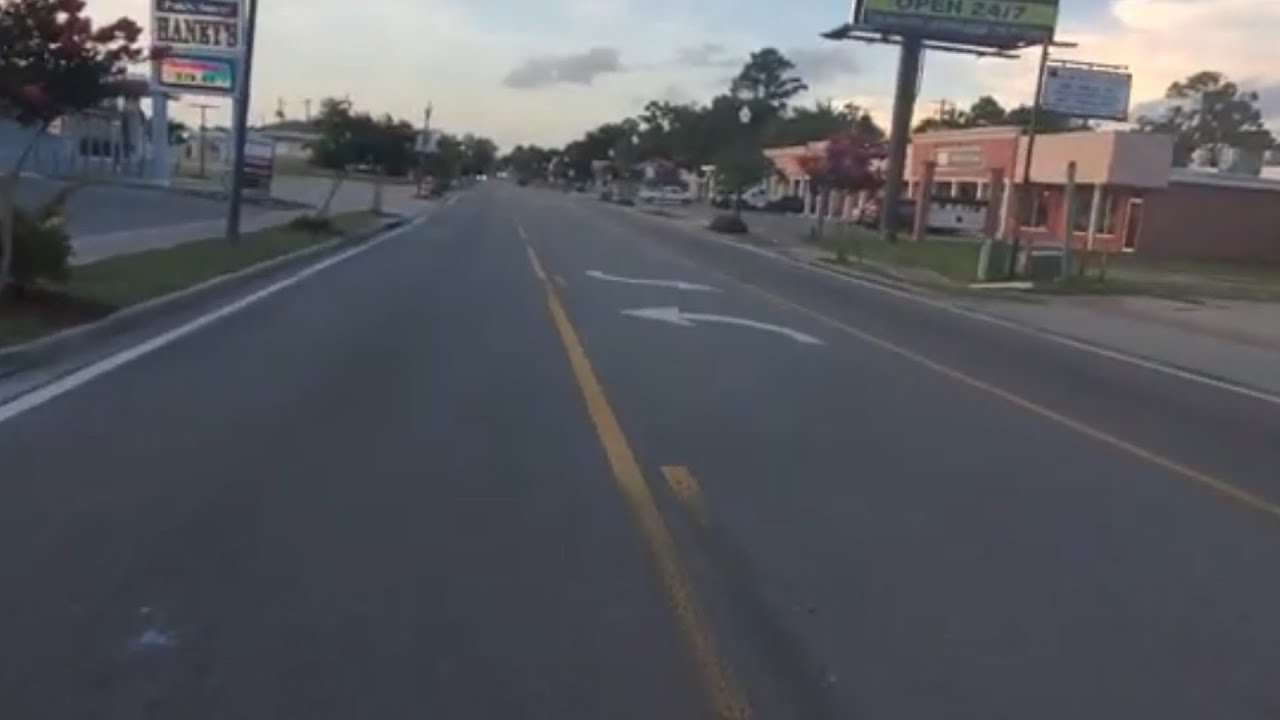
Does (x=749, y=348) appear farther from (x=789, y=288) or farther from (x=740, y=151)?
(x=740, y=151)

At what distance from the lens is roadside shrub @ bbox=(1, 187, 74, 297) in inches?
656

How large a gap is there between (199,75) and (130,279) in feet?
107

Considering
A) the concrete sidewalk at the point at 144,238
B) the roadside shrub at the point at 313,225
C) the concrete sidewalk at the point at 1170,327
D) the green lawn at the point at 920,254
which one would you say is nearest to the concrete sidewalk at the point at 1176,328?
the concrete sidewalk at the point at 1170,327

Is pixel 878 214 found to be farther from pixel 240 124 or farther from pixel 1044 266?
pixel 240 124

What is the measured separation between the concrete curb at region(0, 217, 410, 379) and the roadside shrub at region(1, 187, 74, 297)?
73cm

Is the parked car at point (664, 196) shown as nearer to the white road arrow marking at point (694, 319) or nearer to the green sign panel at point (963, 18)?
the green sign panel at point (963, 18)

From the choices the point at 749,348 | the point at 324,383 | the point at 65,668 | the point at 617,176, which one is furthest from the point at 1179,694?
the point at 617,176

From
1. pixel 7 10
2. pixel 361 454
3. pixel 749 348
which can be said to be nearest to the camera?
pixel 361 454

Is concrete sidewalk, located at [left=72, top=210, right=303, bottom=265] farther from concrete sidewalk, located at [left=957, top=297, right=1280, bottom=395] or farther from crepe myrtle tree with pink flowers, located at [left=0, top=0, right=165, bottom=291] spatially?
concrete sidewalk, located at [left=957, top=297, right=1280, bottom=395]

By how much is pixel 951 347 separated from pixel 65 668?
56.8ft

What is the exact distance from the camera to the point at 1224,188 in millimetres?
65812

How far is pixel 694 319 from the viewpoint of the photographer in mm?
23125

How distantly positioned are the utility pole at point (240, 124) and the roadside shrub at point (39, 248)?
1479 centimetres

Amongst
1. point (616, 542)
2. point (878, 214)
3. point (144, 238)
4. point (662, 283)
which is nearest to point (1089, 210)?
point (878, 214)
